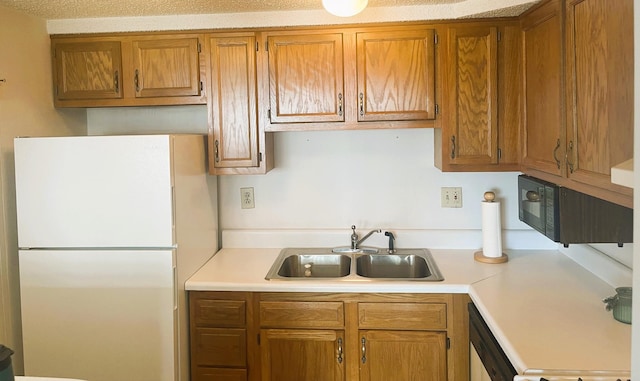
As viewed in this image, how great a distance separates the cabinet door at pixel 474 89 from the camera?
2379 millimetres

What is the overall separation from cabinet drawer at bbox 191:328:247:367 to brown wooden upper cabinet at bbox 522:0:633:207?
4.94 feet

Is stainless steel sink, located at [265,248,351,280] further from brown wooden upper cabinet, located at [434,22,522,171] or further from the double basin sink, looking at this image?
brown wooden upper cabinet, located at [434,22,522,171]

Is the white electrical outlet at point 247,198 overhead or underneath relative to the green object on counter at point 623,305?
overhead

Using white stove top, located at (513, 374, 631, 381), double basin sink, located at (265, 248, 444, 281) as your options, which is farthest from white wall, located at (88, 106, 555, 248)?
white stove top, located at (513, 374, 631, 381)

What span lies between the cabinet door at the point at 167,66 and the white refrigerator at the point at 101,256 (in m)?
0.48

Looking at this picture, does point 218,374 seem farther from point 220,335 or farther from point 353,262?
point 353,262

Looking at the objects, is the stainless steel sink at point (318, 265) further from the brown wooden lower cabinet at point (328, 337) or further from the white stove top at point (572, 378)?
the white stove top at point (572, 378)

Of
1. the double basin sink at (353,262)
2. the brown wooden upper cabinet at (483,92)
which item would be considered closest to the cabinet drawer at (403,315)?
the double basin sink at (353,262)

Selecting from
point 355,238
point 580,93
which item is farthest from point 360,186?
point 580,93

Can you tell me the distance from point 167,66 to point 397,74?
1.13 metres

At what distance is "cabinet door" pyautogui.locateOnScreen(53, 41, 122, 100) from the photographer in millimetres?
2492

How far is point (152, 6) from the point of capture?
2.29 meters

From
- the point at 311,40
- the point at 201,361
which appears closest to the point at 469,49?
the point at 311,40

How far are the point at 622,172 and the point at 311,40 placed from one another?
1.70 meters
